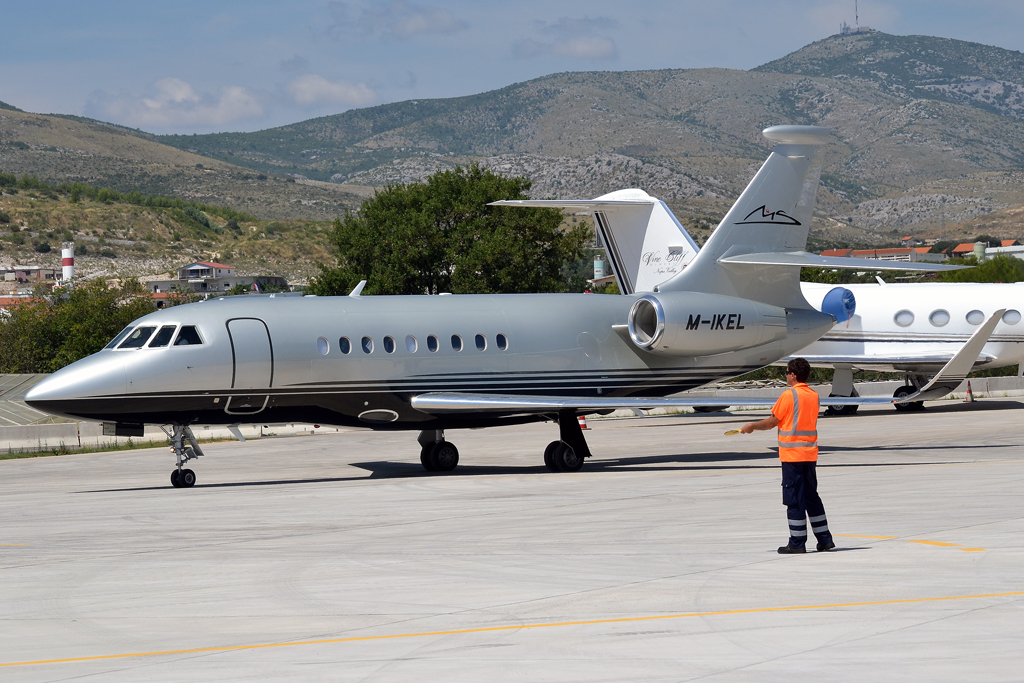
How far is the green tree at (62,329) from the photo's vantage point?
A: 206 feet

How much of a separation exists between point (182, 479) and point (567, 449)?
A: 22.1 feet

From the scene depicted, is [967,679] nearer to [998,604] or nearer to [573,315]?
[998,604]

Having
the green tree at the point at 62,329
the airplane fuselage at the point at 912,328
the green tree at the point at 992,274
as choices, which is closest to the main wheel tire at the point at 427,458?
the airplane fuselage at the point at 912,328

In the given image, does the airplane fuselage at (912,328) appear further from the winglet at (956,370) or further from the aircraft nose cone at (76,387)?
the aircraft nose cone at (76,387)

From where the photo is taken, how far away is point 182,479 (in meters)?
19.3

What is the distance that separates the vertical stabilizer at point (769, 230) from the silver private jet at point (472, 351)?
0.10ft

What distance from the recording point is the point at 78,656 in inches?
301

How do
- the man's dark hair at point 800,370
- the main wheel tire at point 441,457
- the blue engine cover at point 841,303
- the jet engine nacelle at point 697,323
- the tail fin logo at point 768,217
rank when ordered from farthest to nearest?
the blue engine cover at point 841,303
the tail fin logo at point 768,217
the jet engine nacelle at point 697,323
the main wheel tire at point 441,457
the man's dark hair at point 800,370

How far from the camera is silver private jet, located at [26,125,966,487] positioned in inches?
740

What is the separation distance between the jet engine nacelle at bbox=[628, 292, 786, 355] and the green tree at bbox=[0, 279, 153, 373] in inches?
1803

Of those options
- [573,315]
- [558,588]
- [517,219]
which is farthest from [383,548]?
[517,219]

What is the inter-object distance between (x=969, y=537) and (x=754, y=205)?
13.4 meters

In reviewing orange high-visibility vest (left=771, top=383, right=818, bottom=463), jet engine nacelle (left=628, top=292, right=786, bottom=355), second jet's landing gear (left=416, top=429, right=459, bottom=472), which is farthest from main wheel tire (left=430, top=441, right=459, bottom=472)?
orange high-visibility vest (left=771, top=383, right=818, bottom=463)

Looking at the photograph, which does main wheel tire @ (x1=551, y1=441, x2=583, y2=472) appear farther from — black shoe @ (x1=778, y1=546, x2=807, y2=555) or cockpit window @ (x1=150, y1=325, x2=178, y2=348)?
black shoe @ (x1=778, y1=546, x2=807, y2=555)
